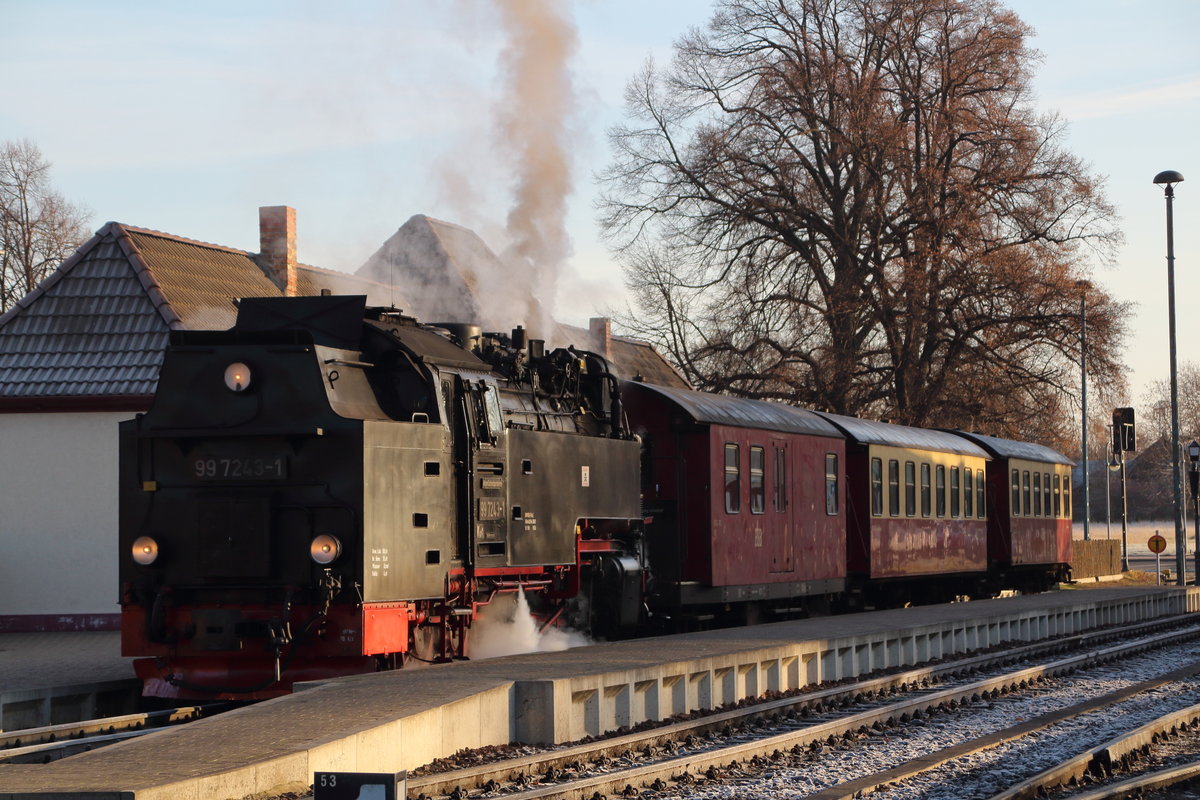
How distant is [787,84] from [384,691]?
25.1 m

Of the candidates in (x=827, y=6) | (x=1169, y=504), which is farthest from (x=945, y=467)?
(x=1169, y=504)

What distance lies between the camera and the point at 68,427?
21.6m

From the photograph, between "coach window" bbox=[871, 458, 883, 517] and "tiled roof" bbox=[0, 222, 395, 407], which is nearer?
"tiled roof" bbox=[0, 222, 395, 407]

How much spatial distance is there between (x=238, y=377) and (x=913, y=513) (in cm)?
1509

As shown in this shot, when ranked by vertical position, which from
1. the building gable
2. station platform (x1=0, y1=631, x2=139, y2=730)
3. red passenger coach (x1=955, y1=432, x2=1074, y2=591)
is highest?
the building gable

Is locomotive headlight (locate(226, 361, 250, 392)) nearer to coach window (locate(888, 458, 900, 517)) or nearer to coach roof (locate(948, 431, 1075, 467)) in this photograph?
coach window (locate(888, 458, 900, 517))

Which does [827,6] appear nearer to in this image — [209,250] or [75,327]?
[209,250]

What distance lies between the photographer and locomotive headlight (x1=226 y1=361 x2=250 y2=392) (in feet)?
39.3

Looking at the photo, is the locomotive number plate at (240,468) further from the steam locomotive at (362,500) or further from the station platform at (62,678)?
the station platform at (62,678)

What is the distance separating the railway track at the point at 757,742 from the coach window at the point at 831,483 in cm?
486

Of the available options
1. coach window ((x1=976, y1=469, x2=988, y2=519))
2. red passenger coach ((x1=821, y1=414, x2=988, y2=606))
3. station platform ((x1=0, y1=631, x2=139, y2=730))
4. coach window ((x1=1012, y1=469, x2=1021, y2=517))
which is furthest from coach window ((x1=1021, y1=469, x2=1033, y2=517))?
station platform ((x1=0, y1=631, x2=139, y2=730))

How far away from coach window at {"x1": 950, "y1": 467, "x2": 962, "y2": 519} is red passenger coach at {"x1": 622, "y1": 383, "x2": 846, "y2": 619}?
19.6ft

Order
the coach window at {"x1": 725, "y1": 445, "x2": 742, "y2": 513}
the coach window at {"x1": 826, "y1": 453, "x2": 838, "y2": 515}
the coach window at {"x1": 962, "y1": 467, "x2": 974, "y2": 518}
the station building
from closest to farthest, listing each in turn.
Answer: 1. the coach window at {"x1": 725, "y1": 445, "x2": 742, "y2": 513}
2. the station building
3. the coach window at {"x1": 826, "y1": 453, "x2": 838, "y2": 515}
4. the coach window at {"x1": 962, "y1": 467, "x2": 974, "y2": 518}

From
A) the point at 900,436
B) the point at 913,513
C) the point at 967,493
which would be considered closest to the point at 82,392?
the point at 900,436
